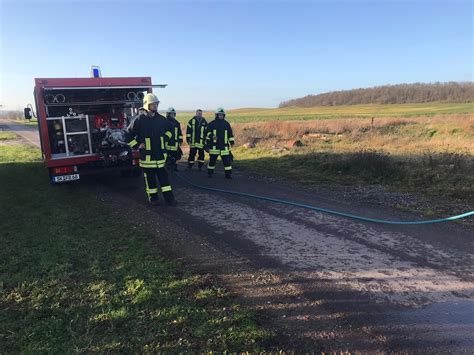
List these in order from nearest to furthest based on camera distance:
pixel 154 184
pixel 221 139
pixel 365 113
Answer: pixel 154 184
pixel 221 139
pixel 365 113

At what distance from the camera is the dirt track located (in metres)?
2.86

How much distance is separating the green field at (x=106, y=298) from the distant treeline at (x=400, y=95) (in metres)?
107

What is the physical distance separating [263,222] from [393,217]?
217cm

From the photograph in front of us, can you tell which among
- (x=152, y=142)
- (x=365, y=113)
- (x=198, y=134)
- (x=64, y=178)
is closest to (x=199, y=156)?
(x=198, y=134)

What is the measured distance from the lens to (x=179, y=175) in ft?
34.0

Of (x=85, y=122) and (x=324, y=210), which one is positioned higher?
(x=85, y=122)

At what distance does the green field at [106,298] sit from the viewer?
9.00 ft

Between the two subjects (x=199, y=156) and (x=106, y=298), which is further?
(x=199, y=156)

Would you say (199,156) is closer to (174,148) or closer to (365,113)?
(174,148)

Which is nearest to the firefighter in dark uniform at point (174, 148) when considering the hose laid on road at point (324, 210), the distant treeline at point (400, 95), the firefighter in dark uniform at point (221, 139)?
the hose laid on road at point (324, 210)

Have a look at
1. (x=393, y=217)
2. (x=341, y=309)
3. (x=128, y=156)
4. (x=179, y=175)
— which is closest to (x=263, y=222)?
(x=393, y=217)

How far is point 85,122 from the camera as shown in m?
8.56

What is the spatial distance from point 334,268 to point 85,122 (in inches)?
273

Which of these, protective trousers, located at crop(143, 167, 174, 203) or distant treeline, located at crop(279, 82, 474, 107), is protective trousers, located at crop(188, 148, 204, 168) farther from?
distant treeline, located at crop(279, 82, 474, 107)
